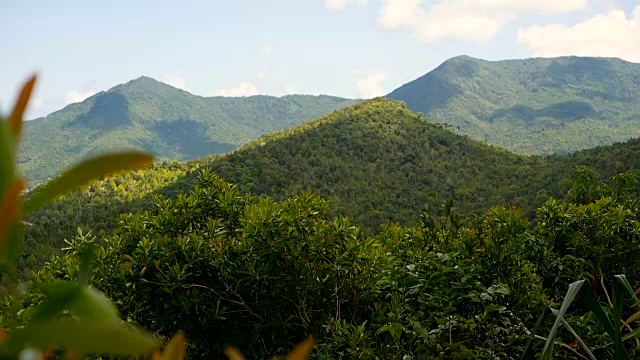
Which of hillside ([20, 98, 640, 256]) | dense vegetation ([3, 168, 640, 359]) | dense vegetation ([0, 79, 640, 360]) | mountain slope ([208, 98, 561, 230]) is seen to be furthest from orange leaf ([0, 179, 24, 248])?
mountain slope ([208, 98, 561, 230])

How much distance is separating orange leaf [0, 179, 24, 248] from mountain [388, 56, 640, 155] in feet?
276

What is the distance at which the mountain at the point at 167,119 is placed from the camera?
109062mm

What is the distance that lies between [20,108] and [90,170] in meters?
0.04

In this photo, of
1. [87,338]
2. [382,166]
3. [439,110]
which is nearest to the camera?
[87,338]

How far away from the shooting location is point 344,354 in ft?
7.06

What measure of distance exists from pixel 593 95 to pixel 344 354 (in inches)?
5215

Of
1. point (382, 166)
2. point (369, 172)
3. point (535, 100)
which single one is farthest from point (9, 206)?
point (535, 100)

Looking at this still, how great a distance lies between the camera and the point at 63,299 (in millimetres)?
181

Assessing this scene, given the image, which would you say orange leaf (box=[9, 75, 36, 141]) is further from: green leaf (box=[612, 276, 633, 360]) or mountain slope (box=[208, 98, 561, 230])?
mountain slope (box=[208, 98, 561, 230])

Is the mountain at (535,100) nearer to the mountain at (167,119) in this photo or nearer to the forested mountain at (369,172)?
the mountain at (167,119)

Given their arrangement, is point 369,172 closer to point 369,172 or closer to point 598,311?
point 369,172

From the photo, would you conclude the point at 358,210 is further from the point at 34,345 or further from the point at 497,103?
the point at 497,103

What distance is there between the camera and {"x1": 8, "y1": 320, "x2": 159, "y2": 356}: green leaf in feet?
0.47

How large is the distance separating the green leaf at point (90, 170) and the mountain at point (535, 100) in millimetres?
84018
